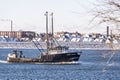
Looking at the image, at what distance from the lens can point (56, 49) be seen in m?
79.6

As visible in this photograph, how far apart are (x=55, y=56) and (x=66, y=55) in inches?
81.8

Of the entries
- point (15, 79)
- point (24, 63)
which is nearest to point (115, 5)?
point (15, 79)

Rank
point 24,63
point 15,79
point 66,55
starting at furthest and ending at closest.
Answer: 1. point 24,63
2. point 66,55
3. point 15,79

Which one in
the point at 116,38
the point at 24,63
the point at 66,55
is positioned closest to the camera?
the point at 116,38

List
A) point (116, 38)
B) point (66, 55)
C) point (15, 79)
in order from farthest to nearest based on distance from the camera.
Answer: point (66, 55)
point (15, 79)
point (116, 38)

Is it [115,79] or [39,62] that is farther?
[39,62]

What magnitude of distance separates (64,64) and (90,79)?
1251 inches

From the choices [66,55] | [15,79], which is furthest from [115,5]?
[66,55]

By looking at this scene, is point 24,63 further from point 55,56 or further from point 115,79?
point 115,79

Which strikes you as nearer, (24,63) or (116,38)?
(116,38)

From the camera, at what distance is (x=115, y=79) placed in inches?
1945

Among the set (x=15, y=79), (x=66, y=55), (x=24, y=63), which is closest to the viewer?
(x=15, y=79)

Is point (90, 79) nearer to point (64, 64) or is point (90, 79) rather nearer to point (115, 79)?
point (115, 79)

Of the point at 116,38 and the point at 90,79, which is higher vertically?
the point at 116,38
